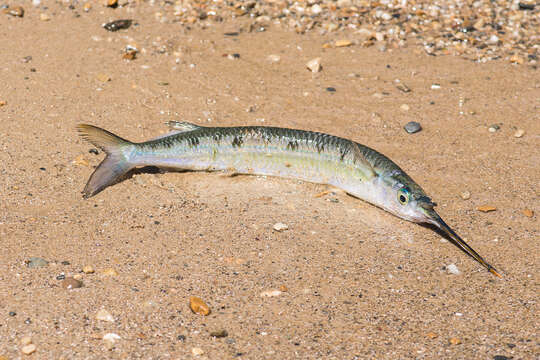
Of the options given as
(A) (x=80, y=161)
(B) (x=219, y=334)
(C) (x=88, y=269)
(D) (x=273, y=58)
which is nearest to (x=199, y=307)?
(B) (x=219, y=334)

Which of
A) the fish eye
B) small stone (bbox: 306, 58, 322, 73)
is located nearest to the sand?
small stone (bbox: 306, 58, 322, 73)

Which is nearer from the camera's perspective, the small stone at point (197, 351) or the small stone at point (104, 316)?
the small stone at point (197, 351)

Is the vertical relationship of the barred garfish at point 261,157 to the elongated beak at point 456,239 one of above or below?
above

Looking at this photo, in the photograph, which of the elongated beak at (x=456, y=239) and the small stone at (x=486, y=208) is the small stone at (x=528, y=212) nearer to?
the small stone at (x=486, y=208)

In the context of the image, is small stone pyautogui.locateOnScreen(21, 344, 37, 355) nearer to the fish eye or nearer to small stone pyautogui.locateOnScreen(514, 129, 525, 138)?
the fish eye

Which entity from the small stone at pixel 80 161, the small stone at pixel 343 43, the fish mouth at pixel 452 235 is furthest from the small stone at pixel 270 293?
the small stone at pixel 343 43

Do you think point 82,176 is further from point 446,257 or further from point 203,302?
point 446,257

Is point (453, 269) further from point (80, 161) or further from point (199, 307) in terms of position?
point (80, 161)
